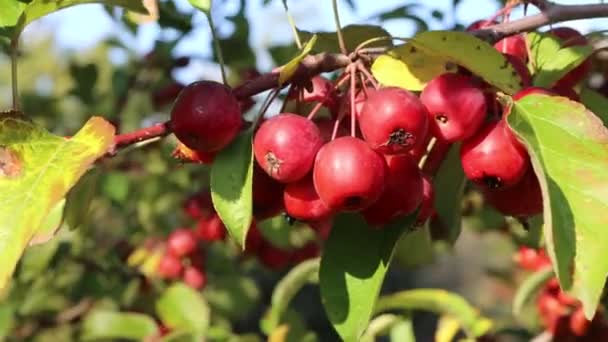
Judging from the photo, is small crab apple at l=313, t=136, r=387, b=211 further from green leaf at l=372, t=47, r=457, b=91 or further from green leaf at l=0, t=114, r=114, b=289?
green leaf at l=0, t=114, r=114, b=289

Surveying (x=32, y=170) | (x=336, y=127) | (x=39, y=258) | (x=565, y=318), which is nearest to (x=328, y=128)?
(x=336, y=127)

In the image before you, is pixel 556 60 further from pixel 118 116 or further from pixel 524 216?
pixel 118 116

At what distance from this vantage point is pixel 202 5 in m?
1.11

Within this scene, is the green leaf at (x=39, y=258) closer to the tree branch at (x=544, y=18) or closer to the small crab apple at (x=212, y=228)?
the small crab apple at (x=212, y=228)

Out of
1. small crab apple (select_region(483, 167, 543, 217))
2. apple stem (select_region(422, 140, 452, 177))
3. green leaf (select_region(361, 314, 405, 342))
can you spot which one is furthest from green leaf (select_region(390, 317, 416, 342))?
small crab apple (select_region(483, 167, 543, 217))

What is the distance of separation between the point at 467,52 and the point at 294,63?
0.19 meters

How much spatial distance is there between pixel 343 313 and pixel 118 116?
2011 millimetres

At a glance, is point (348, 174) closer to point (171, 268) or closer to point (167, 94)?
point (167, 94)

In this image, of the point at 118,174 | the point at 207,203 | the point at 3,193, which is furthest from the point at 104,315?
the point at 3,193

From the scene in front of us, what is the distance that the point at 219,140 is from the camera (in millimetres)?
992

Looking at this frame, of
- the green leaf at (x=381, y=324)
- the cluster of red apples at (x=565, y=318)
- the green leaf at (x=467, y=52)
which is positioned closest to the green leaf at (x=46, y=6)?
the green leaf at (x=467, y=52)

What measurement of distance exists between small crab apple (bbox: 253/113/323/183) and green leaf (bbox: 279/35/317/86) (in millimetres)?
44

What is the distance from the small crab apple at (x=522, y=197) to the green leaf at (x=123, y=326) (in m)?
1.28

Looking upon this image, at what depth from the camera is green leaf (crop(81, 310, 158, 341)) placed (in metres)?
2.17
